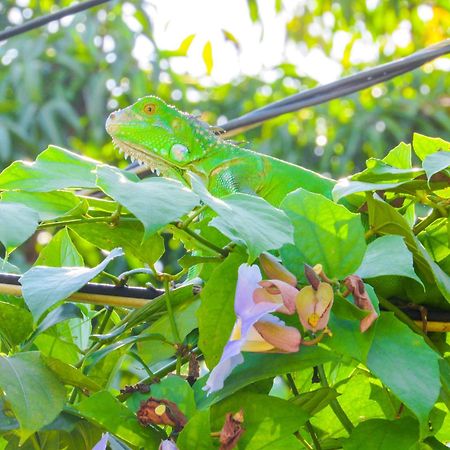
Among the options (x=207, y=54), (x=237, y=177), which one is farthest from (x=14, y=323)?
(x=207, y=54)

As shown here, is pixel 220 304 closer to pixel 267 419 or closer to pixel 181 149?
pixel 267 419

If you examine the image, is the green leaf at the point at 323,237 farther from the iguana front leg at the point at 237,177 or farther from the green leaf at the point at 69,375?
the iguana front leg at the point at 237,177

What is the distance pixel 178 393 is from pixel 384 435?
118 millimetres

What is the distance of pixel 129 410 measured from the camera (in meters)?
0.55

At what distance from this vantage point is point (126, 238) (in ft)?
2.10

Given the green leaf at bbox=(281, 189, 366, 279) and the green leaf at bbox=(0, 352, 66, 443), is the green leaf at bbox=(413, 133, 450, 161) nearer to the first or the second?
the green leaf at bbox=(281, 189, 366, 279)

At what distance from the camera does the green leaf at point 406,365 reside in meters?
0.48

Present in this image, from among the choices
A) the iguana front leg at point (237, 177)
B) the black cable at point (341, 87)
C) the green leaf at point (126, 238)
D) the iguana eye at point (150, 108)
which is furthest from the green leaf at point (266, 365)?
the iguana eye at point (150, 108)

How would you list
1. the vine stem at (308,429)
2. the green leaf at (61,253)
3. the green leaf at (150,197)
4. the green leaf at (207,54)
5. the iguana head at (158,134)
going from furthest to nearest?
the green leaf at (207,54) → the iguana head at (158,134) → the green leaf at (61,253) → the vine stem at (308,429) → the green leaf at (150,197)

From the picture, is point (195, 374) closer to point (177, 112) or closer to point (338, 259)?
point (338, 259)

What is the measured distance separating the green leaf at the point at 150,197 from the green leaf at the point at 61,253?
0.20 metres

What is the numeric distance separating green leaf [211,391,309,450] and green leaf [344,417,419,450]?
0.05 m

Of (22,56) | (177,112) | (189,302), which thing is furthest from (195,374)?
(22,56)

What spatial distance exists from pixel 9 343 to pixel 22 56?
201 inches
